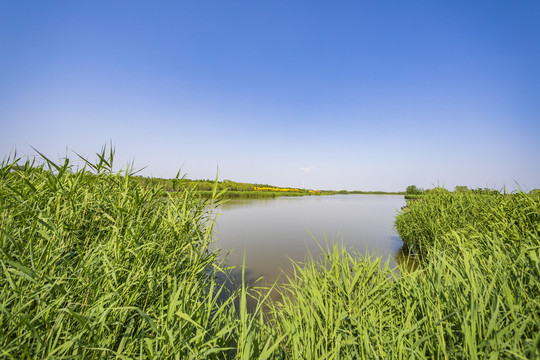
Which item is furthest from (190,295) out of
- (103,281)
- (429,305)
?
(429,305)

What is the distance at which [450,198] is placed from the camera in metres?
7.29

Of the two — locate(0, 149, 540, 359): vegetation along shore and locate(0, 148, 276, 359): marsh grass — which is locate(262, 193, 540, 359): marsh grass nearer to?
locate(0, 149, 540, 359): vegetation along shore

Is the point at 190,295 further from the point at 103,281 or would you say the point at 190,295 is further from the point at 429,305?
the point at 429,305

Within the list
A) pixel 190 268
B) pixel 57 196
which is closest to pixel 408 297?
pixel 190 268

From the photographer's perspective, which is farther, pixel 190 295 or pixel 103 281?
pixel 190 295

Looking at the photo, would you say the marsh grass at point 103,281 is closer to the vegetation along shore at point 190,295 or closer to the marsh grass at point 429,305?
the vegetation along shore at point 190,295

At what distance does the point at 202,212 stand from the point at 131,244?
1188 millimetres

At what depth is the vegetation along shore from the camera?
154 centimetres

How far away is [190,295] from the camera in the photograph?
2.24m

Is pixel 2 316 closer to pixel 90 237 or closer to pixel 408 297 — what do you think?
pixel 90 237

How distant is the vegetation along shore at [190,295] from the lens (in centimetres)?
154

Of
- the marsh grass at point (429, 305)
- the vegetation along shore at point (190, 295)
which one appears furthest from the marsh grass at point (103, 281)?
the marsh grass at point (429, 305)

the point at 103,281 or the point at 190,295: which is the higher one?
the point at 103,281

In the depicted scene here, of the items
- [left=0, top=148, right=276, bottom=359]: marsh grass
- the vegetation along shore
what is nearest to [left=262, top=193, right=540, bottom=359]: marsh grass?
the vegetation along shore
